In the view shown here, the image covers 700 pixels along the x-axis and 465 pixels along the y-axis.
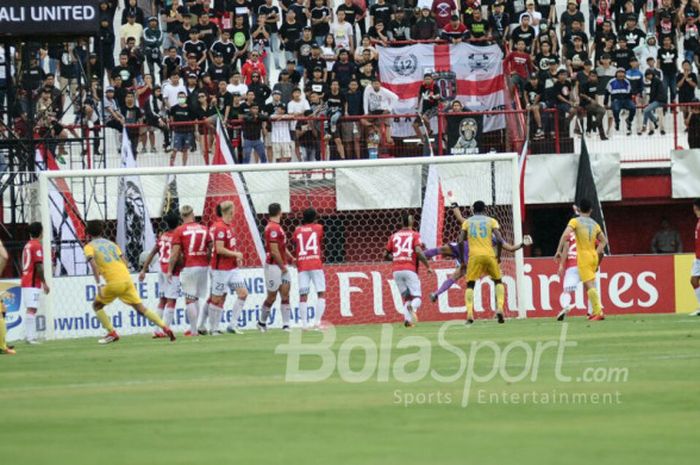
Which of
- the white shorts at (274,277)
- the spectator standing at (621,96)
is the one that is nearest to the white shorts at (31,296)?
the white shorts at (274,277)

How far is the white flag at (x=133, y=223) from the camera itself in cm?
2925

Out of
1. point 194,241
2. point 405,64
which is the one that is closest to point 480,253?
point 194,241

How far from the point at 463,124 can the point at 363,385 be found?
20183mm

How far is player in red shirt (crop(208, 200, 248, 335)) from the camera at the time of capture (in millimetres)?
23609

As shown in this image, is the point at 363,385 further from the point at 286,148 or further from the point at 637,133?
the point at 637,133

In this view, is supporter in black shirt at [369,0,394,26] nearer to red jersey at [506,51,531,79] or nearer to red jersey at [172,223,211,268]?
red jersey at [506,51,531,79]

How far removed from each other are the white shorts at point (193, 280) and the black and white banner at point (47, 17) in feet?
22.6

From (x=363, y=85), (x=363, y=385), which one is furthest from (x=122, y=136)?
(x=363, y=385)

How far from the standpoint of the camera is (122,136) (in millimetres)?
32219

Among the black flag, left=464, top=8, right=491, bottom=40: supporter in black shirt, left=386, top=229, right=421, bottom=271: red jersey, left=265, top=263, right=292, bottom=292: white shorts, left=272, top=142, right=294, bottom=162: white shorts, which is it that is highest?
left=464, top=8, right=491, bottom=40: supporter in black shirt

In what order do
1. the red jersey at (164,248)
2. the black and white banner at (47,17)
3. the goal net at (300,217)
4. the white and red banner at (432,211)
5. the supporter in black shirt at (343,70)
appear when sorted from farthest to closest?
1. the supporter in black shirt at (343,70)
2. the white and red banner at (432,211)
3. the black and white banner at (47,17)
4. the goal net at (300,217)
5. the red jersey at (164,248)

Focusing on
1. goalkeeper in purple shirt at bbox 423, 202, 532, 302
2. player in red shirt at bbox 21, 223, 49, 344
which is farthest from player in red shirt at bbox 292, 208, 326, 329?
player in red shirt at bbox 21, 223, 49, 344

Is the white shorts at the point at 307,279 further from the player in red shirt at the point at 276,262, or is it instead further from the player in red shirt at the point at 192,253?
the player in red shirt at the point at 192,253

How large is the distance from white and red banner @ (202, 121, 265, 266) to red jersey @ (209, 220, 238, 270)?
521 centimetres
